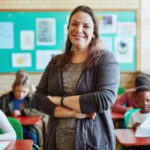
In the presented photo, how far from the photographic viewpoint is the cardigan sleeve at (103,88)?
4.67ft

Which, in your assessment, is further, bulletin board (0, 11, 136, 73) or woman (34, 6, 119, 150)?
bulletin board (0, 11, 136, 73)

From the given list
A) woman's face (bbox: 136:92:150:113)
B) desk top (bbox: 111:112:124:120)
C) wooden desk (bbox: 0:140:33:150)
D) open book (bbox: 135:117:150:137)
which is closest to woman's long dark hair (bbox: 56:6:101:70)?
wooden desk (bbox: 0:140:33:150)

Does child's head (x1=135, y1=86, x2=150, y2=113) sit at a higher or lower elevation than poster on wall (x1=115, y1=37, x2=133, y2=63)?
lower

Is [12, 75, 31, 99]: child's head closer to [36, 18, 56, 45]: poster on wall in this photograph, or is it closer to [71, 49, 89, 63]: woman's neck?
[36, 18, 56, 45]: poster on wall

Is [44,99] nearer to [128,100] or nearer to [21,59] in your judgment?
[128,100]

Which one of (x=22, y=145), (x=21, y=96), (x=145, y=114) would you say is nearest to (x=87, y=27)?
(x=22, y=145)

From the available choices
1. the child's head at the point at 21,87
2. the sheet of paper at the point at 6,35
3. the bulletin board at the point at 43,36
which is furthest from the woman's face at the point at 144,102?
the sheet of paper at the point at 6,35

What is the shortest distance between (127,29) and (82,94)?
4.01 m

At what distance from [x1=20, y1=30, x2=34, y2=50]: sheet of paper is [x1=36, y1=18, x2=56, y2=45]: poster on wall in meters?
0.11

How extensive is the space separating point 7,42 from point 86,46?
3930mm

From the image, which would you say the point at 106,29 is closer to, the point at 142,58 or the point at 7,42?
the point at 142,58

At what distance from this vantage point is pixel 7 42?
5242 mm

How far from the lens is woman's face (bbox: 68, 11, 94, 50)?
1498 mm

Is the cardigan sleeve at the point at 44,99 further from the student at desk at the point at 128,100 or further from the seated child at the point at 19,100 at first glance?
the student at desk at the point at 128,100
